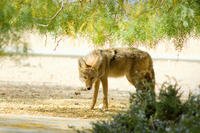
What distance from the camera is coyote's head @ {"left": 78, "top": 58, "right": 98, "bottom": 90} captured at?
1198 centimetres

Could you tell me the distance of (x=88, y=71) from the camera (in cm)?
1199

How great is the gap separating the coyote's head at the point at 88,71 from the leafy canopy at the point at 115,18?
79cm

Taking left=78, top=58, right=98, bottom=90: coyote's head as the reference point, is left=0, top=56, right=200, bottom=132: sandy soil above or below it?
below

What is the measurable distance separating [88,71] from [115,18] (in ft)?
7.40

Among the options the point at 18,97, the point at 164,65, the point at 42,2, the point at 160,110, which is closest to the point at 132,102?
the point at 160,110

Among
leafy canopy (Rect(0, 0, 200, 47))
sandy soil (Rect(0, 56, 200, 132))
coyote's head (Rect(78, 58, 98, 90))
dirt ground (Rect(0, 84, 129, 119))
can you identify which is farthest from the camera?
coyote's head (Rect(78, 58, 98, 90))

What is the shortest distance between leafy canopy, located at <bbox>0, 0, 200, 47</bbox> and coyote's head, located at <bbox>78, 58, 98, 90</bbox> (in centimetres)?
79

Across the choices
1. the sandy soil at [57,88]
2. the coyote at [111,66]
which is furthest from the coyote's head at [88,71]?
the sandy soil at [57,88]

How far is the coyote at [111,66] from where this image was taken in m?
12.0

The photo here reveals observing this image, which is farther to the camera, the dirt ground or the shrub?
the dirt ground

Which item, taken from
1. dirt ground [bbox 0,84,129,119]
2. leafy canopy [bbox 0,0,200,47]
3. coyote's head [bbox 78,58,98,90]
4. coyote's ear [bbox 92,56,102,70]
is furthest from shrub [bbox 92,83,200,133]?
coyote's ear [bbox 92,56,102,70]

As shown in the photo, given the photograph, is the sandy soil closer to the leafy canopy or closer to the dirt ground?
the dirt ground

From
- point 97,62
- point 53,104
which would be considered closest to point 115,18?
point 97,62

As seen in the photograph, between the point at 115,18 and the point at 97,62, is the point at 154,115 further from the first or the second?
the point at 97,62
